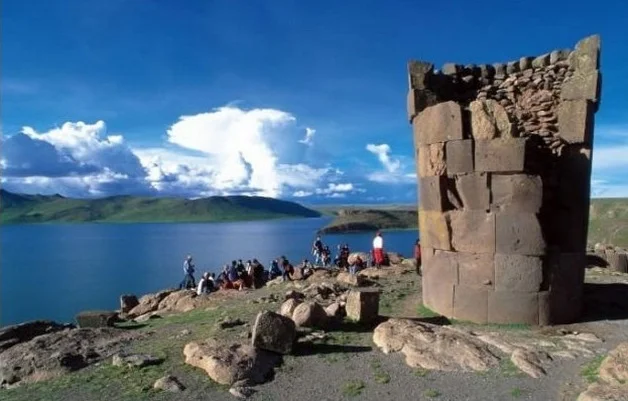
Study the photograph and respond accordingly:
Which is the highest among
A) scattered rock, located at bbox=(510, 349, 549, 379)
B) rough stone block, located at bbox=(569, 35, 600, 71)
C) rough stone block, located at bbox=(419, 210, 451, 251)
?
rough stone block, located at bbox=(569, 35, 600, 71)

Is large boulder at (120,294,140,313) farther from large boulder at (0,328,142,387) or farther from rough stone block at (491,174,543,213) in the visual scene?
rough stone block at (491,174,543,213)

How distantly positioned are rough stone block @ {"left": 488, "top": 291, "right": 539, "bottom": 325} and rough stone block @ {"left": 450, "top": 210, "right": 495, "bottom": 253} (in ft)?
3.66

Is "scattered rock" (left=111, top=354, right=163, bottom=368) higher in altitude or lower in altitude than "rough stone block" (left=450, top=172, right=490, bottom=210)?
lower

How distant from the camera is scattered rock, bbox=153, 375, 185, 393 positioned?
8375 millimetres

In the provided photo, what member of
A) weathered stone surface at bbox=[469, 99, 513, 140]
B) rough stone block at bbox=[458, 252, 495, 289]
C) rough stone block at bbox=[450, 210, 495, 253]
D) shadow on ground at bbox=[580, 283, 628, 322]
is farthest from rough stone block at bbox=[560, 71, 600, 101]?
shadow on ground at bbox=[580, 283, 628, 322]

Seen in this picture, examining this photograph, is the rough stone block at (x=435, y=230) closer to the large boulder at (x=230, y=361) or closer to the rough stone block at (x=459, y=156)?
the rough stone block at (x=459, y=156)

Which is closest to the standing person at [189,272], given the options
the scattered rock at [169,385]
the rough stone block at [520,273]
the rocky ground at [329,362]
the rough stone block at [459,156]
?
the rocky ground at [329,362]

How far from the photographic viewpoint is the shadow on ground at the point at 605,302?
42.6 ft

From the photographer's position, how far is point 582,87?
42.9 ft

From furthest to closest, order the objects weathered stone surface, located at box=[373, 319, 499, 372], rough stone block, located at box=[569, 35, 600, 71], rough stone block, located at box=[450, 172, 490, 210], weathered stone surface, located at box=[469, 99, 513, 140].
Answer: rough stone block, located at box=[569, 35, 600, 71], rough stone block, located at box=[450, 172, 490, 210], weathered stone surface, located at box=[469, 99, 513, 140], weathered stone surface, located at box=[373, 319, 499, 372]

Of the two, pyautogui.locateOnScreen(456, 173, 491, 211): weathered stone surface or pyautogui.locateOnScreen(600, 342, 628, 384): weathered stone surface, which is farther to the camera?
pyautogui.locateOnScreen(456, 173, 491, 211): weathered stone surface

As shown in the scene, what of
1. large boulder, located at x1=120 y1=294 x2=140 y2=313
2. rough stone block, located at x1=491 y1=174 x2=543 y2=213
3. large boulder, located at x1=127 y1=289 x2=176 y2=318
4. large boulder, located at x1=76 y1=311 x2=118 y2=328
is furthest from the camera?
large boulder, located at x1=120 y1=294 x2=140 y2=313

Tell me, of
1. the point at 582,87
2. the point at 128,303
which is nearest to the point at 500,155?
the point at 582,87

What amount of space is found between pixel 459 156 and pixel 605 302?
5761 mm
